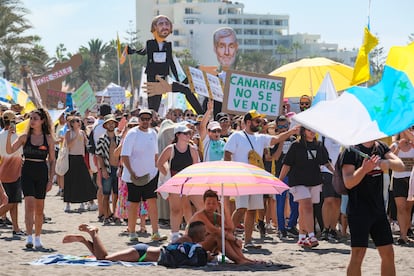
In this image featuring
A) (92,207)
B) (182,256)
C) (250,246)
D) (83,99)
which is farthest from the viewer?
(83,99)

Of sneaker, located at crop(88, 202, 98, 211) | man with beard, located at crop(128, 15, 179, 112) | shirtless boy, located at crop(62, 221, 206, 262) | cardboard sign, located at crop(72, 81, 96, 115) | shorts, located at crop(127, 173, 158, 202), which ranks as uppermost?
man with beard, located at crop(128, 15, 179, 112)

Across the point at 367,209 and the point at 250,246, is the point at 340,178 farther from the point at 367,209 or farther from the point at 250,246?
the point at 250,246

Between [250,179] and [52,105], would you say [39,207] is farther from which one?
[52,105]

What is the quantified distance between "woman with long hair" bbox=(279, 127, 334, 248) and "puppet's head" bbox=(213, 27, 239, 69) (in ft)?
36.5

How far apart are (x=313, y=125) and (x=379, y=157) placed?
68cm

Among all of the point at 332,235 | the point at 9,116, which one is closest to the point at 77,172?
the point at 9,116

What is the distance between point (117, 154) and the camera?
47.0 ft

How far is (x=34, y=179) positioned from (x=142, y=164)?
1.67 meters

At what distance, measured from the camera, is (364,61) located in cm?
882

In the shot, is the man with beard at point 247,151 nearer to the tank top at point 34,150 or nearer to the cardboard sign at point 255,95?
the tank top at point 34,150

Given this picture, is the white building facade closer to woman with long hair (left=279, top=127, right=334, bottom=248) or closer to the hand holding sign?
the hand holding sign

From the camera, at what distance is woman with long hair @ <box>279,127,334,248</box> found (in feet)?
41.4

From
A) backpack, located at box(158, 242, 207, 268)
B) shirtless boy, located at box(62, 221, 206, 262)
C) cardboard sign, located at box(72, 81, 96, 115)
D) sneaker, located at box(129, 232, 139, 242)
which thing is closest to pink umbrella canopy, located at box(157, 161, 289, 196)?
shirtless boy, located at box(62, 221, 206, 262)

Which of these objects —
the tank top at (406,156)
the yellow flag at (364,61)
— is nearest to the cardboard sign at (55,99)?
the tank top at (406,156)
